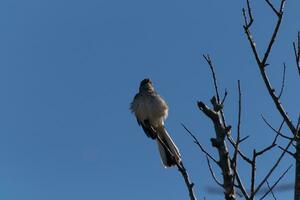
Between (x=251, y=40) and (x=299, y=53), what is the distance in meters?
0.36

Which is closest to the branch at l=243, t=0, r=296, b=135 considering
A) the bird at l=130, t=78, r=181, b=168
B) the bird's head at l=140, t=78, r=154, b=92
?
the bird at l=130, t=78, r=181, b=168

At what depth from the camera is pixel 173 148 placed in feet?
26.7

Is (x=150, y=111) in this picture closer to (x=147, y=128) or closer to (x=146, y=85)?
(x=147, y=128)

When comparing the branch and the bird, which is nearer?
the branch

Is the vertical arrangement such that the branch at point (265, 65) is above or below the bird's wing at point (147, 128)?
below

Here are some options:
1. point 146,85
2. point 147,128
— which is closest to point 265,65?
point 147,128

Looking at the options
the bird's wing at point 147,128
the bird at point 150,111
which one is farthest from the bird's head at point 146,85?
the bird's wing at point 147,128

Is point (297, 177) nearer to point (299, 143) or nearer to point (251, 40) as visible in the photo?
point (299, 143)

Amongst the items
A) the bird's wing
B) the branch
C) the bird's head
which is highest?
the bird's head

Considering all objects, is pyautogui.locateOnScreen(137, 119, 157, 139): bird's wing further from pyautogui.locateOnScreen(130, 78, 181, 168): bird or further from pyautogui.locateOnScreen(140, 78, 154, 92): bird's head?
pyautogui.locateOnScreen(140, 78, 154, 92): bird's head

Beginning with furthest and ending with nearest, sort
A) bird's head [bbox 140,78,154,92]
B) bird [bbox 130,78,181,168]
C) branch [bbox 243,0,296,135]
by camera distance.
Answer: bird's head [bbox 140,78,154,92] < bird [bbox 130,78,181,168] < branch [bbox 243,0,296,135]

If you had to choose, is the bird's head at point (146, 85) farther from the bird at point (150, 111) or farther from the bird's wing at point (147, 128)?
the bird's wing at point (147, 128)

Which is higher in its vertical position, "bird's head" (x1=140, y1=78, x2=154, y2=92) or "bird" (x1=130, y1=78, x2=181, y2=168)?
"bird's head" (x1=140, y1=78, x2=154, y2=92)

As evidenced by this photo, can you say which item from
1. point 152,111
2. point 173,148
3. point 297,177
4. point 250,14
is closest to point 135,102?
point 152,111
